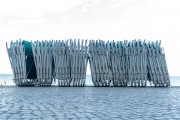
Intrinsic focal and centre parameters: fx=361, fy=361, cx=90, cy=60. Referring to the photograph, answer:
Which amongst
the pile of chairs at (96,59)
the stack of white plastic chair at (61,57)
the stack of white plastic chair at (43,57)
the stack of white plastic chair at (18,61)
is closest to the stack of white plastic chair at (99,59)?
the pile of chairs at (96,59)

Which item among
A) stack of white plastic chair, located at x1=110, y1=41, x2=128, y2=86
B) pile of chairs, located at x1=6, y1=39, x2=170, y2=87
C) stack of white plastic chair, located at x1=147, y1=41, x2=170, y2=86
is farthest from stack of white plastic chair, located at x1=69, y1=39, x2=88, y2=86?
stack of white plastic chair, located at x1=147, y1=41, x2=170, y2=86

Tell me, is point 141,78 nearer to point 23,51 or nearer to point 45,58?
point 45,58

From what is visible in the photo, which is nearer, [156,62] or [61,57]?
[61,57]

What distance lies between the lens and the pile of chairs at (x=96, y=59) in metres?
22.0

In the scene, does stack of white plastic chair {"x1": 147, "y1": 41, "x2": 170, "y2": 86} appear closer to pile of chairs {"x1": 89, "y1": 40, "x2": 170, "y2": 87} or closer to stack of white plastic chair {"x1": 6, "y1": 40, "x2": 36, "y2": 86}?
pile of chairs {"x1": 89, "y1": 40, "x2": 170, "y2": 87}

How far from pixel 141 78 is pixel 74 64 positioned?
14.0ft

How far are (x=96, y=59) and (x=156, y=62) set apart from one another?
3688mm

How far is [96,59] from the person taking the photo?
22.0m

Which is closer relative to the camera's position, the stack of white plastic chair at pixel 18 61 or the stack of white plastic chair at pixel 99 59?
the stack of white plastic chair at pixel 99 59

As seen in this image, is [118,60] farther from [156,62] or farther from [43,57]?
[43,57]

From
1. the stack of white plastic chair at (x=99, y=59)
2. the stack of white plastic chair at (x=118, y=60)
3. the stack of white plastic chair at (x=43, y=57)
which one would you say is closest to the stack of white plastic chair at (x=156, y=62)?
the stack of white plastic chair at (x=118, y=60)

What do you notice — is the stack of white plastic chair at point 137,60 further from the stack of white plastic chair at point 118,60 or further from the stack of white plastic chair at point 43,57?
the stack of white plastic chair at point 43,57

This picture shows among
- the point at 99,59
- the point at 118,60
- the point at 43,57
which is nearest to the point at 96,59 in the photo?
the point at 99,59

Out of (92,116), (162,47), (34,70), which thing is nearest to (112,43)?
(162,47)
